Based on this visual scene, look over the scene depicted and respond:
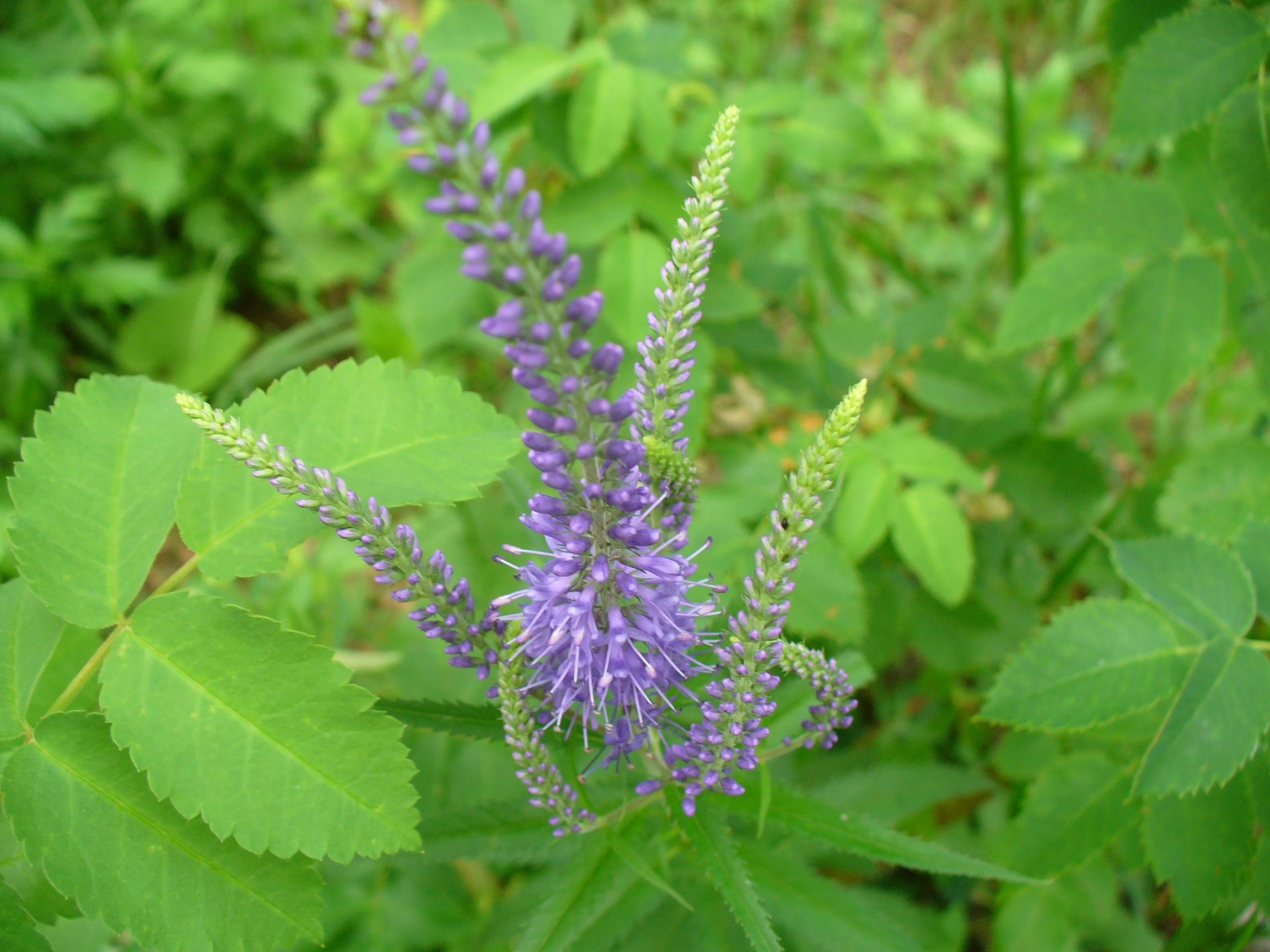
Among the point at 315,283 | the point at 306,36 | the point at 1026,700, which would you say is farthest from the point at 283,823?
the point at 306,36

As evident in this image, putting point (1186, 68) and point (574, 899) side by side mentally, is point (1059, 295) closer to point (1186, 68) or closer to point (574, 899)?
point (1186, 68)

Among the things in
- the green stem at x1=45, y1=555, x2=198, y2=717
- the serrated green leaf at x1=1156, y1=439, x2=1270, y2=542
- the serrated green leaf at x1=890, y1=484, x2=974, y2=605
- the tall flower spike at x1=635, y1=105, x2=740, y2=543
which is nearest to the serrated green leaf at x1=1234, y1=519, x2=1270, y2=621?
the serrated green leaf at x1=1156, y1=439, x2=1270, y2=542

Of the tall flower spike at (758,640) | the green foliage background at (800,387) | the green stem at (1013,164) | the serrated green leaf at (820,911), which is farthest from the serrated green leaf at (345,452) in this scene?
the green stem at (1013,164)

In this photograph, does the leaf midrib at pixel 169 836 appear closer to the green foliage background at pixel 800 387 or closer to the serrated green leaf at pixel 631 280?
the green foliage background at pixel 800 387

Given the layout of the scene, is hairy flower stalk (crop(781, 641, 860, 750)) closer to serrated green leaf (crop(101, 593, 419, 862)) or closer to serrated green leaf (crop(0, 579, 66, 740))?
serrated green leaf (crop(101, 593, 419, 862))

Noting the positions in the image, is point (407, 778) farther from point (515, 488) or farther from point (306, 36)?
point (306, 36)

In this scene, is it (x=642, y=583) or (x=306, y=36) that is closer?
(x=642, y=583)

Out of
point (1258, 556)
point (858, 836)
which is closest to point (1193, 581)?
point (1258, 556)
